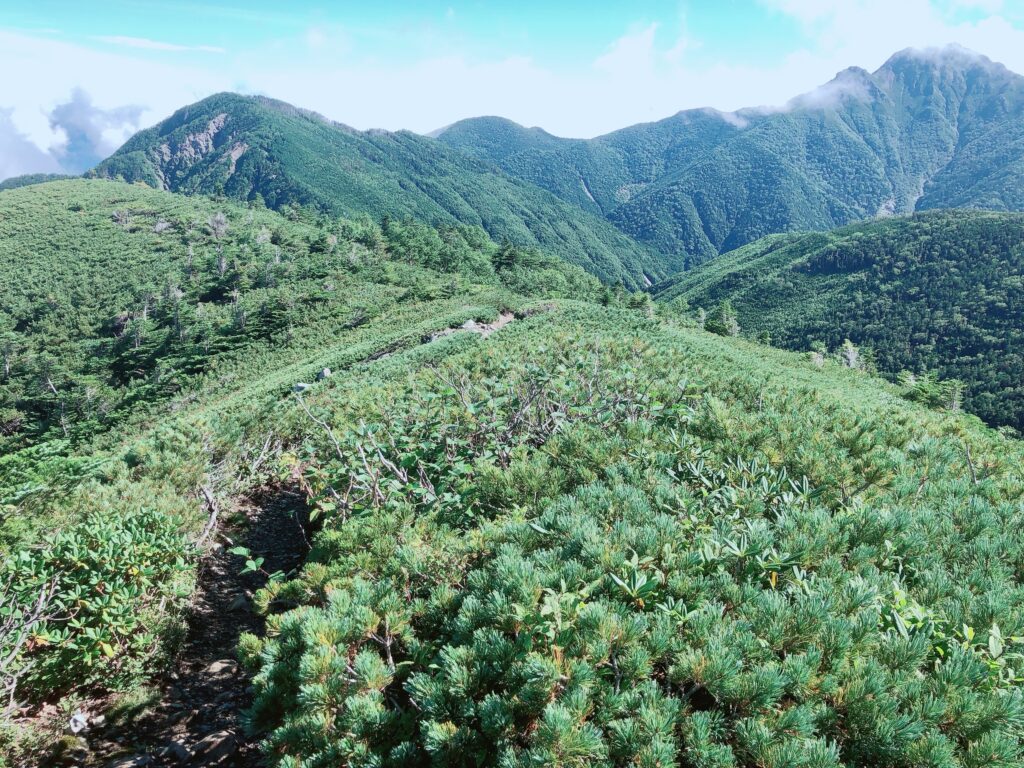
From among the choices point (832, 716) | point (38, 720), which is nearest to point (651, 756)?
point (832, 716)

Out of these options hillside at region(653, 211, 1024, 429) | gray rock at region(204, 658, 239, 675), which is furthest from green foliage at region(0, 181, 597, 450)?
hillside at region(653, 211, 1024, 429)

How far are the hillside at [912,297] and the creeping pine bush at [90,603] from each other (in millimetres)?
94488

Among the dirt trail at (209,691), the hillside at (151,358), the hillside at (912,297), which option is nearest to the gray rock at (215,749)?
the dirt trail at (209,691)

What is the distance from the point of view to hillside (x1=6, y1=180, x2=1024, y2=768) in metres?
1.78

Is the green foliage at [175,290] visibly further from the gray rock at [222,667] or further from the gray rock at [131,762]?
the gray rock at [131,762]

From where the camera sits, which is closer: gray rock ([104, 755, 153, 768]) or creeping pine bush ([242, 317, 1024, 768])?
creeping pine bush ([242, 317, 1024, 768])

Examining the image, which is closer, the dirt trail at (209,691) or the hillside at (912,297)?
the dirt trail at (209,691)

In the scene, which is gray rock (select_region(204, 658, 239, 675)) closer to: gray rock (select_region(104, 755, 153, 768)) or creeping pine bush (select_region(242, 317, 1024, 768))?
gray rock (select_region(104, 755, 153, 768))

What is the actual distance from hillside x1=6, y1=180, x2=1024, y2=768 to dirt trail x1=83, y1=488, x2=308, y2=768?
6 cm

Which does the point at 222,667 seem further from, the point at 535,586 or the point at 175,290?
the point at 175,290

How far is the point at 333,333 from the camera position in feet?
126

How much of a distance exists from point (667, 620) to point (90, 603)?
4.50 m

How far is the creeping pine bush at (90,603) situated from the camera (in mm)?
3738

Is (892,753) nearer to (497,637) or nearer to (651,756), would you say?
(651,756)
